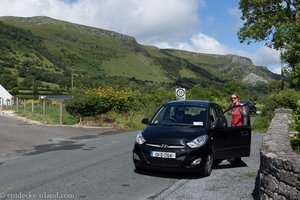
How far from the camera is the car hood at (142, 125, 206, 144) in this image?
29.7 ft

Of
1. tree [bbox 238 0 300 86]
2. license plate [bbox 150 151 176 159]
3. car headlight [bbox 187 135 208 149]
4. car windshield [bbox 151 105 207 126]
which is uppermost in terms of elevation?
tree [bbox 238 0 300 86]

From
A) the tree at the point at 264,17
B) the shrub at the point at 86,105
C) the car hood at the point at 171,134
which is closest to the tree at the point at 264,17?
the tree at the point at 264,17

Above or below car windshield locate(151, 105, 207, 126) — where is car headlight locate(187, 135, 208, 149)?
below

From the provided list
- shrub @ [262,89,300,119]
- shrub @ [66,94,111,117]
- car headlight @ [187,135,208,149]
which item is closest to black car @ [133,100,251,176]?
car headlight @ [187,135,208,149]

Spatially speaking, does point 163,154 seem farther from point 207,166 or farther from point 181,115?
point 181,115

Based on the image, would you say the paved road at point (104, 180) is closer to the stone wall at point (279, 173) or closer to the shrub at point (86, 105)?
the stone wall at point (279, 173)

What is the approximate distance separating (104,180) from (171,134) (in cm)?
170

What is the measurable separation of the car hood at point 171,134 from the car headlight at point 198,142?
3.0 inches

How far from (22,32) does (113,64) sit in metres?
43.2

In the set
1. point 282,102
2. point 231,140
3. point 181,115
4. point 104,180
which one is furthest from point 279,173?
point 282,102

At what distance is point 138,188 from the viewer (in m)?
8.25

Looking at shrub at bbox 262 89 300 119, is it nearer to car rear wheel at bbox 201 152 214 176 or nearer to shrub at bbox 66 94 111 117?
shrub at bbox 66 94 111 117

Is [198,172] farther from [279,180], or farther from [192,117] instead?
[279,180]

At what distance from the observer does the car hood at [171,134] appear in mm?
9055
